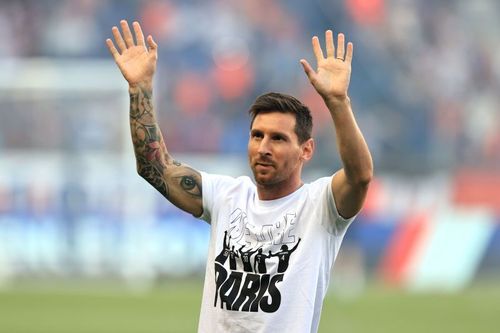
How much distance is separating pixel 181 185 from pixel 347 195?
104 centimetres

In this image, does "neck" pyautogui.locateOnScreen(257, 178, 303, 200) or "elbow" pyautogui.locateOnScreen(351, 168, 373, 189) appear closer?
"elbow" pyautogui.locateOnScreen(351, 168, 373, 189)

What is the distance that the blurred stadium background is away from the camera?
703 inches

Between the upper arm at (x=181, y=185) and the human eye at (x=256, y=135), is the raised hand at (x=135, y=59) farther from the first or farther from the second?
the human eye at (x=256, y=135)

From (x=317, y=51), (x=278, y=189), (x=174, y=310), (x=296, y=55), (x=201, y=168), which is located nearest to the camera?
(x=317, y=51)

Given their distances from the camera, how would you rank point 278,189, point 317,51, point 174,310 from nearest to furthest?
point 317,51, point 278,189, point 174,310

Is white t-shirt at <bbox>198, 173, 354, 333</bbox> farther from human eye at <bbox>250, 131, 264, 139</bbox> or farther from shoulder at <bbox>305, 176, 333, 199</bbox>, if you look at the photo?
human eye at <bbox>250, 131, 264, 139</bbox>

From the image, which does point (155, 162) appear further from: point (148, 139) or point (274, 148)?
point (274, 148)

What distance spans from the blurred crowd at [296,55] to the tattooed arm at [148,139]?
13.5 m

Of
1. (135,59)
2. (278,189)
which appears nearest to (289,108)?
(278,189)

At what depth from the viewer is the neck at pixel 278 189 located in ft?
18.9

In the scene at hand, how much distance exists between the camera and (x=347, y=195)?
5.45 metres

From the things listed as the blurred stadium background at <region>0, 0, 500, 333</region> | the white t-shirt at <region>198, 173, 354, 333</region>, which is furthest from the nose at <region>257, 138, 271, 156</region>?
the blurred stadium background at <region>0, 0, 500, 333</region>

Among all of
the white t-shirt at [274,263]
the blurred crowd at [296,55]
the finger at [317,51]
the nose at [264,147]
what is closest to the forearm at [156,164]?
the white t-shirt at [274,263]

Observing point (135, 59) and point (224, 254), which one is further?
point (135, 59)
